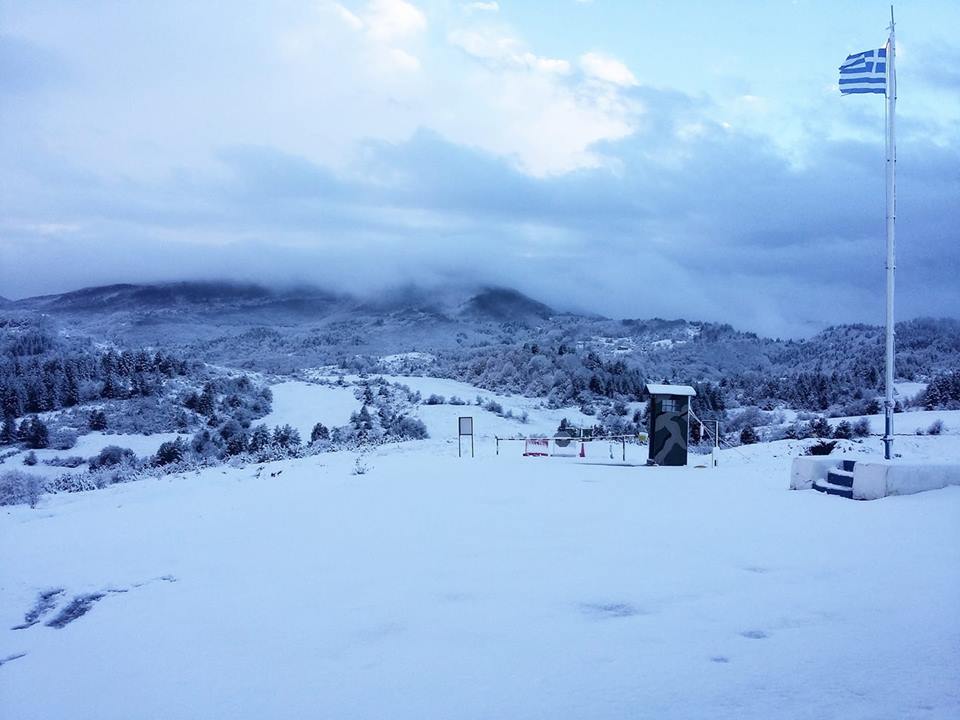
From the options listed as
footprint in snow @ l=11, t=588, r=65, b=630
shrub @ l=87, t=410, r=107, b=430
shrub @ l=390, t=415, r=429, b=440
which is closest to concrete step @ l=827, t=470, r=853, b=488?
footprint in snow @ l=11, t=588, r=65, b=630

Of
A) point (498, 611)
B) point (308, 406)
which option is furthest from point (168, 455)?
point (498, 611)

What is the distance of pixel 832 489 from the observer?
1045cm

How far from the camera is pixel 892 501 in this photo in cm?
923

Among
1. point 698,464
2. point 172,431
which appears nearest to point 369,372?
point 172,431

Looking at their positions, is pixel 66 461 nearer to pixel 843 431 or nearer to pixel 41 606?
pixel 41 606

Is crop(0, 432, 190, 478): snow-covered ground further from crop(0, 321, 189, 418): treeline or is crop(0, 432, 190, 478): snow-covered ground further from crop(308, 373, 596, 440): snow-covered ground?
crop(308, 373, 596, 440): snow-covered ground

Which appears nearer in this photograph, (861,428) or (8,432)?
(861,428)

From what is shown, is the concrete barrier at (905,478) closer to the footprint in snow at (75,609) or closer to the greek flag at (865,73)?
the greek flag at (865,73)

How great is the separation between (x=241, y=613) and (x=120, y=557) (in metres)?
3.20

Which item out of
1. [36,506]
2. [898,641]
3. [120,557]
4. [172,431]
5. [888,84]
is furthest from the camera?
[172,431]

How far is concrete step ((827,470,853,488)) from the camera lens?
10344 millimetres

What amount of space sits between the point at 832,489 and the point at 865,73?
23.4 feet

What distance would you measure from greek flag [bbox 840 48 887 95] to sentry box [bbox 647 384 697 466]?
21.9 ft

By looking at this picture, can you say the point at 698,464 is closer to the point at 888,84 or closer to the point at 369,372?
the point at 888,84
